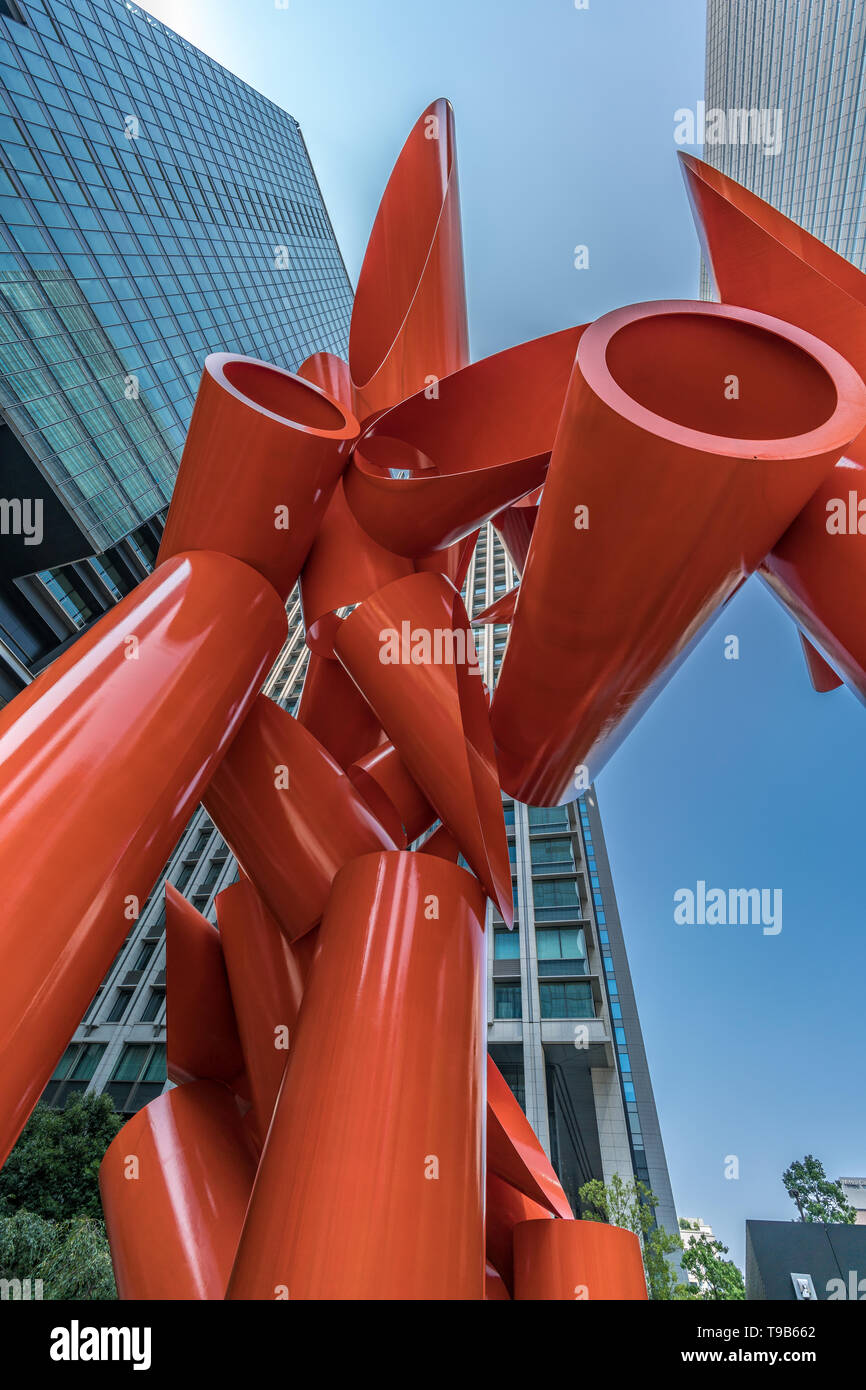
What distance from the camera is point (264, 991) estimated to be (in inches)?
219

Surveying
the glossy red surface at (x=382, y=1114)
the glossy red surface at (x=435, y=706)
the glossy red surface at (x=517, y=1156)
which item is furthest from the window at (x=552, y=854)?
the glossy red surface at (x=382, y=1114)

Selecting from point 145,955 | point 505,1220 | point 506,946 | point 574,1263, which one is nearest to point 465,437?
point 574,1263

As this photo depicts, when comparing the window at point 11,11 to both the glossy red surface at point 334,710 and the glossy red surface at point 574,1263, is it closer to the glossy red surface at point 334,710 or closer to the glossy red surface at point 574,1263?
the glossy red surface at point 334,710

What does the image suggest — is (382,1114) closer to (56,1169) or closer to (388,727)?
(388,727)

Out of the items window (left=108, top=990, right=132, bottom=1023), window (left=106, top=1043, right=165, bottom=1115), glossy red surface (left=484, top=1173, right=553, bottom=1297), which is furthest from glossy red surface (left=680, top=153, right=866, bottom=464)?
window (left=108, top=990, right=132, bottom=1023)

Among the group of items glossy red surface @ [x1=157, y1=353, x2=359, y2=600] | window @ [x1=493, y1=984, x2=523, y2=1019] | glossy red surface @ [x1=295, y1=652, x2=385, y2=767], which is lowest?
glossy red surface @ [x1=157, y1=353, x2=359, y2=600]

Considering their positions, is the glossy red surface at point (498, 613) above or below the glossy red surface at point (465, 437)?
above

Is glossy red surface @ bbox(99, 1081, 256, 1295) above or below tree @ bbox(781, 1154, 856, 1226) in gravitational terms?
below

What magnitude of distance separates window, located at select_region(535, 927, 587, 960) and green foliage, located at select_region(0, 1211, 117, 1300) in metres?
20.0

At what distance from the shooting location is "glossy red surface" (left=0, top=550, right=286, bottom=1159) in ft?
9.18

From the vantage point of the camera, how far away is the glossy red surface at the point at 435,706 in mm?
4871

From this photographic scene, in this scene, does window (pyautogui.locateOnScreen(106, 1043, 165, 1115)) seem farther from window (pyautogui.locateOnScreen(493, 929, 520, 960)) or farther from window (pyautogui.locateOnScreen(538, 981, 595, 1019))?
window (pyautogui.locateOnScreen(538, 981, 595, 1019))

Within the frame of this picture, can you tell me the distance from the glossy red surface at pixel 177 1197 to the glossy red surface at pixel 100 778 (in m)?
2.90
